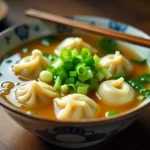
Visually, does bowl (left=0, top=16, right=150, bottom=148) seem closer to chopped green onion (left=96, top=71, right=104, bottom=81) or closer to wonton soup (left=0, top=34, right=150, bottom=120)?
wonton soup (left=0, top=34, right=150, bottom=120)

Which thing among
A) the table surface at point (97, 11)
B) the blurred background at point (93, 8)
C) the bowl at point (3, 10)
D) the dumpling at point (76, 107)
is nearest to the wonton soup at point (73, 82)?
the dumpling at point (76, 107)

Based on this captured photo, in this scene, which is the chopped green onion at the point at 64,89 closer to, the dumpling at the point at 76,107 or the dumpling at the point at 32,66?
the dumpling at the point at 76,107

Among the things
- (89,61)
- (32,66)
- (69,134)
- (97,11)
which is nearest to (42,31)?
(32,66)

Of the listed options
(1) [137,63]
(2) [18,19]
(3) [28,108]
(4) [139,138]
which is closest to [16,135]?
(3) [28,108]

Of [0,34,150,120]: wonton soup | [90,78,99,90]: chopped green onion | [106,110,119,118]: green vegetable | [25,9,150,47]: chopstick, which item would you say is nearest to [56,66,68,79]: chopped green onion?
[0,34,150,120]: wonton soup

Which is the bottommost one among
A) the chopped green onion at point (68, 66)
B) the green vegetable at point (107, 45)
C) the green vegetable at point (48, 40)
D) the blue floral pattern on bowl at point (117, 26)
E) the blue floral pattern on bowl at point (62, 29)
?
the green vegetable at point (48, 40)

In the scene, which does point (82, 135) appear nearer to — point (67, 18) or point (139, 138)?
point (139, 138)

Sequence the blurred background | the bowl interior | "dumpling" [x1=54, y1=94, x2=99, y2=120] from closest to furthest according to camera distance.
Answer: "dumpling" [x1=54, y1=94, x2=99, y2=120] < the bowl interior < the blurred background
